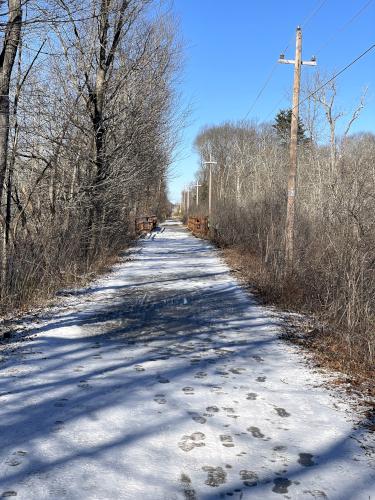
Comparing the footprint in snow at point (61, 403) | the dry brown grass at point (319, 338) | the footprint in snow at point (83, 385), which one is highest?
the footprint in snow at point (61, 403)

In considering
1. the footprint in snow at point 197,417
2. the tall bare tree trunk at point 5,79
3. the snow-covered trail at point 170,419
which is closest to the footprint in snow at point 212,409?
the snow-covered trail at point 170,419

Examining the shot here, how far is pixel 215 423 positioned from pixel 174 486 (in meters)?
1.02

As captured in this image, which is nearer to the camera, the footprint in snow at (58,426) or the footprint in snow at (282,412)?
the footprint in snow at (58,426)

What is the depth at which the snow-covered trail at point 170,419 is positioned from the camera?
312 cm

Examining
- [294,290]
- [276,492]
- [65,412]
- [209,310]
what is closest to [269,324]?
[209,310]

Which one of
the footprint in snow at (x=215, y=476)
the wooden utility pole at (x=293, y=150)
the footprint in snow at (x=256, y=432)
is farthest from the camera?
the wooden utility pole at (x=293, y=150)

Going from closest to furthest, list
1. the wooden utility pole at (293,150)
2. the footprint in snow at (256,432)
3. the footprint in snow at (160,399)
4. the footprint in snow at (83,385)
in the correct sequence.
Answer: the footprint in snow at (256,432)
the footprint in snow at (160,399)
the footprint in snow at (83,385)
the wooden utility pole at (293,150)

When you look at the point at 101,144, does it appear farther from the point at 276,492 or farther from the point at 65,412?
the point at 276,492

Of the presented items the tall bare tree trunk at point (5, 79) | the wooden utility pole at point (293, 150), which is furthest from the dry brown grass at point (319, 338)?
the tall bare tree trunk at point (5, 79)

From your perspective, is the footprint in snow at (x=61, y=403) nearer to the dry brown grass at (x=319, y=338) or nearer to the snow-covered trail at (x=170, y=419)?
the snow-covered trail at (x=170, y=419)

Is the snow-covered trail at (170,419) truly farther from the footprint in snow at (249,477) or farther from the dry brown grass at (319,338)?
the dry brown grass at (319,338)

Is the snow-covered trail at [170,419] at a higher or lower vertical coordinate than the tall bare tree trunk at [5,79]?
lower

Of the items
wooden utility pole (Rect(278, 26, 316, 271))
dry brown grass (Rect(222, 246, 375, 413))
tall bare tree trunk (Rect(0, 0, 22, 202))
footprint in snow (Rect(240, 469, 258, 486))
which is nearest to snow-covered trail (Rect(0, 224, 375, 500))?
footprint in snow (Rect(240, 469, 258, 486))


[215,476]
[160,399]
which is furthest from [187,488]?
[160,399]
